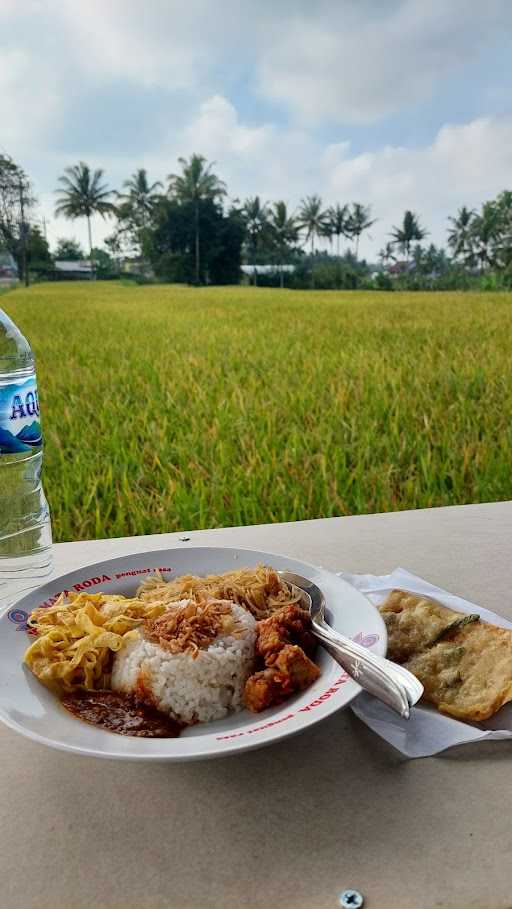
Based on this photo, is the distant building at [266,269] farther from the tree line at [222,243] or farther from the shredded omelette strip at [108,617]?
the shredded omelette strip at [108,617]

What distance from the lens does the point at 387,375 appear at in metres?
3.58

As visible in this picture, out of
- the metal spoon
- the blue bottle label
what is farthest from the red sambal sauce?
the blue bottle label

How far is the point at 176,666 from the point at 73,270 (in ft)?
103

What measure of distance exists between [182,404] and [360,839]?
2928mm

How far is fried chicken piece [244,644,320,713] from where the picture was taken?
1.96 feet

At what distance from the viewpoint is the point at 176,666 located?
624 mm

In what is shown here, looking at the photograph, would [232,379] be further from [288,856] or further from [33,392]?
[288,856]

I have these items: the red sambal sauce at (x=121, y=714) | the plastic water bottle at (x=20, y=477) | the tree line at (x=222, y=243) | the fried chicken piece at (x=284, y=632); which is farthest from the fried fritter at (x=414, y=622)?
the tree line at (x=222, y=243)

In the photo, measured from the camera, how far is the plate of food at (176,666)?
55 centimetres

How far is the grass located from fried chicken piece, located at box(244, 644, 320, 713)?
3.98 ft

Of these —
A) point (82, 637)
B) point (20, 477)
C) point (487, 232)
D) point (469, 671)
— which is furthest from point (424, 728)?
point (487, 232)

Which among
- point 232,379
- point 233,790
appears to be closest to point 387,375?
point 232,379

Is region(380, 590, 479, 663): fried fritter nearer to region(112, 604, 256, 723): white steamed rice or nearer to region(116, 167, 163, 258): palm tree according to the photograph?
region(112, 604, 256, 723): white steamed rice

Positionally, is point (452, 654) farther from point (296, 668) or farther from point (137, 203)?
point (137, 203)
